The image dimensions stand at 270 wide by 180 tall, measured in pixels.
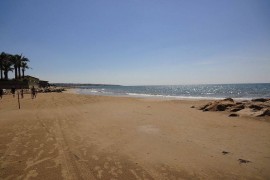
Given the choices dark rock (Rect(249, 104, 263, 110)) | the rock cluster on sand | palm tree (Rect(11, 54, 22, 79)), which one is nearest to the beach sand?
the rock cluster on sand

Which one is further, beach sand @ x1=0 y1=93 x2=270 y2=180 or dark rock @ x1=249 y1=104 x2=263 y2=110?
dark rock @ x1=249 y1=104 x2=263 y2=110

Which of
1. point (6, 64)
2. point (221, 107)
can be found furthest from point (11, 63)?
point (221, 107)

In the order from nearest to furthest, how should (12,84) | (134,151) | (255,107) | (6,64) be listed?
(134,151), (255,107), (12,84), (6,64)

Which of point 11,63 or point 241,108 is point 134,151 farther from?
point 11,63

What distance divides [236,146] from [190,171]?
2.92 meters

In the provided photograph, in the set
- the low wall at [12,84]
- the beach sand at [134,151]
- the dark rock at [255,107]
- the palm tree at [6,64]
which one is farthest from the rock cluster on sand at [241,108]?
the palm tree at [6,64]

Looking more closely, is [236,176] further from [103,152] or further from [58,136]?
[58,136]

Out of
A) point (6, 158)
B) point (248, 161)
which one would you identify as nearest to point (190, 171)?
point (248, 161)

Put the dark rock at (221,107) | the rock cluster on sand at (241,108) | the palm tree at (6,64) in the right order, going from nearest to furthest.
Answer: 1. the rock cluster on sand at (241,108)
2. the dark rock at (221,107)
3. the palm tree at (6,64)

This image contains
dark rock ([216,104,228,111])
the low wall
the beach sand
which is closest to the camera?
the beach sand

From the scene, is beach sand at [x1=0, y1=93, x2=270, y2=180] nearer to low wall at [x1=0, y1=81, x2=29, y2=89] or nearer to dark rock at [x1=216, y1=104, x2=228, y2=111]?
dark rock at [x1=216, y1=104, x2=228, y2=111]

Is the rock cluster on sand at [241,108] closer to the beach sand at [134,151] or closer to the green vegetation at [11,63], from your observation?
the beach sand at [134,151]

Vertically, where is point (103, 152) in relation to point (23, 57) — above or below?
below

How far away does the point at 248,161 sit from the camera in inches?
255
